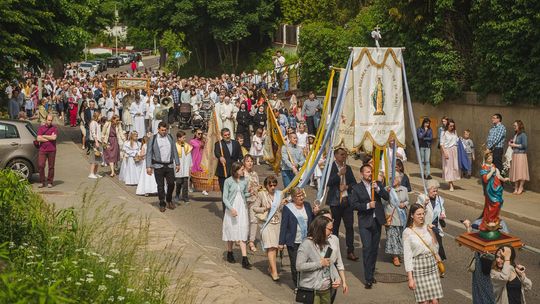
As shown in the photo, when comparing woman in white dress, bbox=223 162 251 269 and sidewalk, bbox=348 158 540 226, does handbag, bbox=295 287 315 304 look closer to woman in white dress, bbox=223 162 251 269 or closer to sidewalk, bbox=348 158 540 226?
woman in white dress, bbox=223 162 251 269

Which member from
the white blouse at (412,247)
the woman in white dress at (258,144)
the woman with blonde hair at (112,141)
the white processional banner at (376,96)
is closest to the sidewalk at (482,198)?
the woman in white dress at (258,144)

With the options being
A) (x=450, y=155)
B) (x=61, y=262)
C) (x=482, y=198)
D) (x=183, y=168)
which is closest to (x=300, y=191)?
(x=61, y=262)

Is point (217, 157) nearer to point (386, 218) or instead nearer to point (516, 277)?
point (386, 218)

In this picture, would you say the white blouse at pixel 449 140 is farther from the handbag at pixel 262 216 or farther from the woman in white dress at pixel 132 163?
the handbag at pixel 262 216

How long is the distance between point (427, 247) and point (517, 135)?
1212 centimetres

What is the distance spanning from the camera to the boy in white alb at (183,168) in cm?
2070

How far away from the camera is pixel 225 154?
18281 millimetres

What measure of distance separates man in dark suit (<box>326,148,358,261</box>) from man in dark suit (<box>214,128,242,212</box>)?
11.1 feet

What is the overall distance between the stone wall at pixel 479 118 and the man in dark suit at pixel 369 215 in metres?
9.87

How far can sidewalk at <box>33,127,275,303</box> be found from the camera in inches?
498

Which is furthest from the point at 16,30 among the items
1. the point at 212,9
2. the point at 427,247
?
the point at 212,9

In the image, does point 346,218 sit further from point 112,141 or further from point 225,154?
point 112,141

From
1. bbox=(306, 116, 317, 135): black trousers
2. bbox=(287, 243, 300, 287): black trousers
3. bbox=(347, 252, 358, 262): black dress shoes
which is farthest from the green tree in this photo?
bbox=(287, 243, 300, 287): black trousers

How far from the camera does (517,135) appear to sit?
73.4 ft
